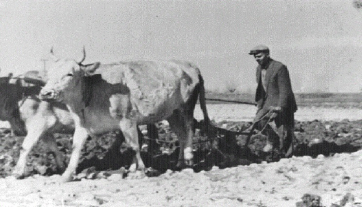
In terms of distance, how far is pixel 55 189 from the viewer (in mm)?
8078

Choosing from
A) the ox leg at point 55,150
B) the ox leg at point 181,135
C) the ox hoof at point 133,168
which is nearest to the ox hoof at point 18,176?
the ox leg at point 55,150

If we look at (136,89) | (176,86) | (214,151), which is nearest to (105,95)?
(136,89)

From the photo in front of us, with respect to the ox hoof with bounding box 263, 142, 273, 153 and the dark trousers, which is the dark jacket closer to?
the dark trousers

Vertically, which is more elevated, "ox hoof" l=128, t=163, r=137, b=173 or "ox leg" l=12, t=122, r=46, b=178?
"ox leg" l=12, t=122, r=46, b=178

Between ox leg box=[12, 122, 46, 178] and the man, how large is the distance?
333cm

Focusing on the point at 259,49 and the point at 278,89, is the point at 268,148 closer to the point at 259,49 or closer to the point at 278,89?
the point at 278,89

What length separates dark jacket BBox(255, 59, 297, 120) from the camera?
9992mm

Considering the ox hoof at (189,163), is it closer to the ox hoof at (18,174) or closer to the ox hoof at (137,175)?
the ox hoof at (137,175)

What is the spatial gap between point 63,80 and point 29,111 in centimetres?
136

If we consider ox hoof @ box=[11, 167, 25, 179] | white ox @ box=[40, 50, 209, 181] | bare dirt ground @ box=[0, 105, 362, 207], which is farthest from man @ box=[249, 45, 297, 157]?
ox hoof @ box=[11, 167, 25, 179]

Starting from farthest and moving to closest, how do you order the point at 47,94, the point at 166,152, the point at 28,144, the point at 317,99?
the point at 317,99
the point at 166,152
the point at 28,144
the point at 47,94

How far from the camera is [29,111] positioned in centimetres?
978

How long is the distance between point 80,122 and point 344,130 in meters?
7.93

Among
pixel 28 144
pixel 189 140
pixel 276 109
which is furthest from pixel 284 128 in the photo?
pixel 28 144
